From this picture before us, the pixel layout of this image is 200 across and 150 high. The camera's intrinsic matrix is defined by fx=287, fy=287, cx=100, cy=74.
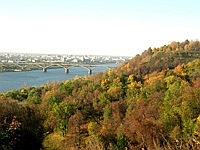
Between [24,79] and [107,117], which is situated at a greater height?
[107,117]

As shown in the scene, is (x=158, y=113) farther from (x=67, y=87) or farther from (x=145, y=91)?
(x=67, y=87)

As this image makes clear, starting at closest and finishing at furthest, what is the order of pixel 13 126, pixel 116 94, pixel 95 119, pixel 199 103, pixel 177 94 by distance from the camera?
1. pixel 13 126
2. pixel 199 103
3. pixel 177 94
4. pixel 95 119
5. pixel 116 94

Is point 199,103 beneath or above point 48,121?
above

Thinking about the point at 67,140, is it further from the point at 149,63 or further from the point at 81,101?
the point at 149,63

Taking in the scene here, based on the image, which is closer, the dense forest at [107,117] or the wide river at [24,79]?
the dense forest at [107,117]

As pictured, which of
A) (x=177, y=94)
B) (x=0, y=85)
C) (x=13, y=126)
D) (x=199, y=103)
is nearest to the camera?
(x=13, y=126)

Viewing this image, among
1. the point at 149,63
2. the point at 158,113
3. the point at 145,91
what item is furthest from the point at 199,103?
the point at 149,63

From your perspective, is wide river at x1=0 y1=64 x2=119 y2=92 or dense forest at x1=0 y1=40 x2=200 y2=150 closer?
dense forest at x1=0 y1=40 x2=200 y2=150

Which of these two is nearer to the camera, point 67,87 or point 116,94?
point 116,94

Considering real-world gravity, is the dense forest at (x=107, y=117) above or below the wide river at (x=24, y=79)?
above

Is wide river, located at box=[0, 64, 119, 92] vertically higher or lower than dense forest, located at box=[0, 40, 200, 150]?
lower

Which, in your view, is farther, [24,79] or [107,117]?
[24,79]
